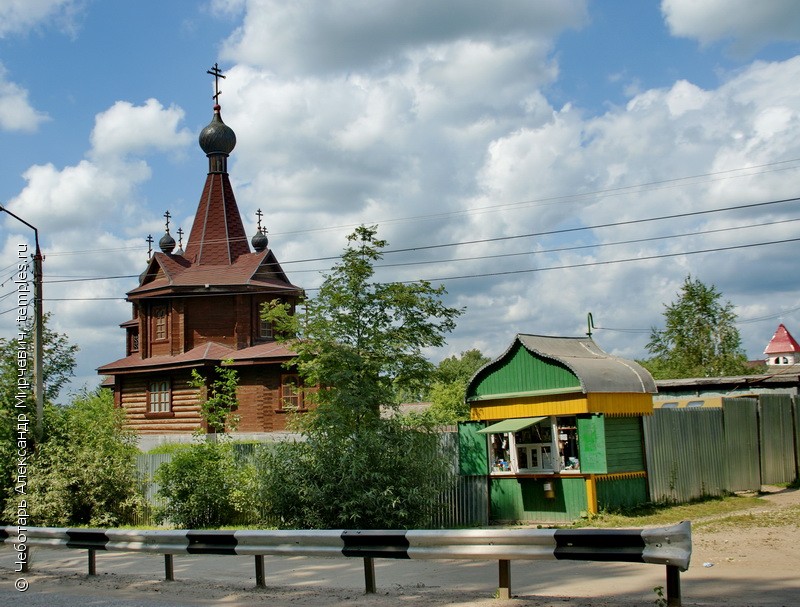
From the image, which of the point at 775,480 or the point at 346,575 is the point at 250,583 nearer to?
the point at 346,575

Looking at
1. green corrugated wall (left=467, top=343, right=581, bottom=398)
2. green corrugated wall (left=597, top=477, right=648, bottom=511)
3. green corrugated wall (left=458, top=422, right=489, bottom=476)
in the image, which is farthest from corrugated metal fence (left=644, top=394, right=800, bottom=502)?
green corrugated wall (left=458, top=422, right=489, bottom=476)

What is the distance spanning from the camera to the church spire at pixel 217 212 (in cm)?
4041

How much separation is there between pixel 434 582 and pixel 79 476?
41.1ft

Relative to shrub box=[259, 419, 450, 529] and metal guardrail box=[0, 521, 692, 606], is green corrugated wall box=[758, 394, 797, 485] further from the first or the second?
metal guardrail box=[0, 521, 692, 606]

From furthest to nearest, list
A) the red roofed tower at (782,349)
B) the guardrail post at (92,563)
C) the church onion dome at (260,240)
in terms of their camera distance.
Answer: the red roofed tower at (782,349) → the church onion dome at (260,240) → the guardrail post at (92,563)

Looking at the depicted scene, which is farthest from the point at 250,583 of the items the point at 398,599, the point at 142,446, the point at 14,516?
the point at 142,446

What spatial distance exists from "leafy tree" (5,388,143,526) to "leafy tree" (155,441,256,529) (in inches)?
83.0

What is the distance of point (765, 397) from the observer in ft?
78.7

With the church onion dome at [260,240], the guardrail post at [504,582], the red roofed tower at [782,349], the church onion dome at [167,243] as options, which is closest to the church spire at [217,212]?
the church onion dome at [260,240]

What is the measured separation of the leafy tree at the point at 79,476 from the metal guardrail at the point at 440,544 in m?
8.23

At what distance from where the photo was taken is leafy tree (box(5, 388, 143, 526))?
2047 cm

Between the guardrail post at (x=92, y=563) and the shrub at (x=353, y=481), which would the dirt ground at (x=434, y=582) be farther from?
the shrub at (x=353, y=481)

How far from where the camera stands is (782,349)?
116 m

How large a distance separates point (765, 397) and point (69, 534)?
728 inches
